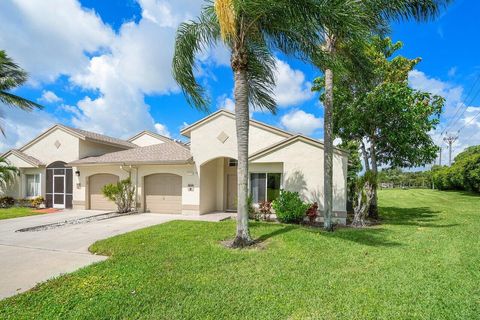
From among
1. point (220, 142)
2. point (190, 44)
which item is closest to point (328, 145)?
point (220, 142)

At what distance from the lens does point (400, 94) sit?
1375 cm

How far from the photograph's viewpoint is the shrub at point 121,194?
16.3 meters

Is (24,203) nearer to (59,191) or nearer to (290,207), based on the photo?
(59,191)

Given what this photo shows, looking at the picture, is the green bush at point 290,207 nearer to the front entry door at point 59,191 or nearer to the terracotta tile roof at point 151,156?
the terracotta tile roof at point 151,156

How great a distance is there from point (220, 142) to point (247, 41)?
7.58 m

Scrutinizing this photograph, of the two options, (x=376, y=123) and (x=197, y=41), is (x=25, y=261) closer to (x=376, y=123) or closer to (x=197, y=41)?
(x=197, y=41)

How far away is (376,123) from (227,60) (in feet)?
32.2

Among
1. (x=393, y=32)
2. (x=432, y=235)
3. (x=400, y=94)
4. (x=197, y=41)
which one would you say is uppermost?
(x=393, y=32)

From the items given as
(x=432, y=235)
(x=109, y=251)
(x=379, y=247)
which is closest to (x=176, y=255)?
(x=109, y=251)

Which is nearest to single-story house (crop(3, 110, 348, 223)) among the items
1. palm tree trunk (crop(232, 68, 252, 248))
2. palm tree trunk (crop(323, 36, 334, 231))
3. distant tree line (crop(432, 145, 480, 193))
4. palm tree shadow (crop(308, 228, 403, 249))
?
palm tree trunk (crop(323, 36, 334, 231))

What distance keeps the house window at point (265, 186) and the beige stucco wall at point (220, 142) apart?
161 centimetres

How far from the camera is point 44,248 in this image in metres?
8.89

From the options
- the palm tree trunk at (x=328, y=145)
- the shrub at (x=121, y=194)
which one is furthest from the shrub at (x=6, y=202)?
the palm tree trunk at (x=328, y=145)

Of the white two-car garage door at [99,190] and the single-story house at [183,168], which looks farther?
the white two-car garage door at [99,190]
